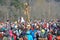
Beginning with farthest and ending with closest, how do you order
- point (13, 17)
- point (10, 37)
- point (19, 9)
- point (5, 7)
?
point (5, 7) < point (19, 9) < point (13, 17) < point (10, 37)

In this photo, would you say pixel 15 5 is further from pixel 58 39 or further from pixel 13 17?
pixel 58 39

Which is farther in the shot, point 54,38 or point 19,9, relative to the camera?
point 19,9

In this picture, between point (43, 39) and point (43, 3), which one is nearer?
point (43, 39)

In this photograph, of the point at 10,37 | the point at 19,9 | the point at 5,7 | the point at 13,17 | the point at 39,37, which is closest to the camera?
the point at 10,37

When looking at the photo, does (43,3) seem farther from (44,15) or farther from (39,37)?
(39,37)

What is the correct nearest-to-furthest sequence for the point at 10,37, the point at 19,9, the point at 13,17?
the point at 10,37 < the point at 13,17 < the point at 19,9

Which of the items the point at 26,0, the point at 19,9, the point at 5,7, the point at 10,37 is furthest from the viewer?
the point at 26,0

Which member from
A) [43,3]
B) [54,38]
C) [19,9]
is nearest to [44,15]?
[19,9]

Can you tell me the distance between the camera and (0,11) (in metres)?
57.4

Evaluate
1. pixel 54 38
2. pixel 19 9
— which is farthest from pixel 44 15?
pixel 54 38

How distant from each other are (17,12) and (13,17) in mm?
3456

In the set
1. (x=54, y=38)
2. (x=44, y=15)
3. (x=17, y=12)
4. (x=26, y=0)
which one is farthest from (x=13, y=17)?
(x=54, y=38)

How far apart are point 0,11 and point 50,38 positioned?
133 ft

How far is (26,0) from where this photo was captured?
2611 inches
